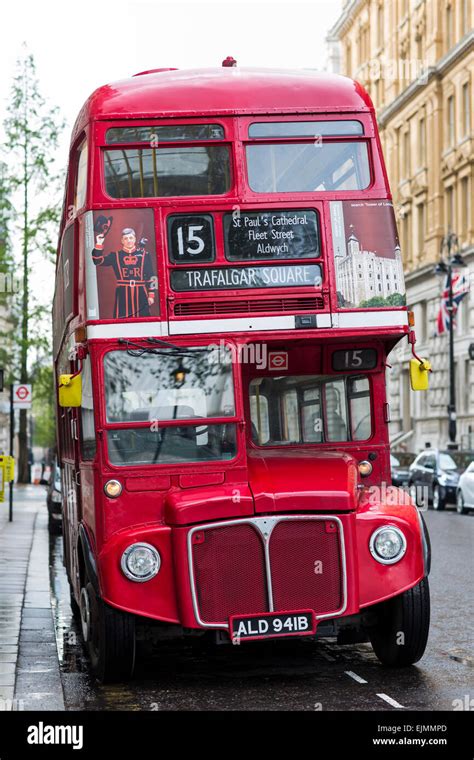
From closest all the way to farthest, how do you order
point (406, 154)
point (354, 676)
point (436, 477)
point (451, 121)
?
point (354, 676) → point (436, 477) → point (451, 121) → point (406, 154)

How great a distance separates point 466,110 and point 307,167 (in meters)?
47.4

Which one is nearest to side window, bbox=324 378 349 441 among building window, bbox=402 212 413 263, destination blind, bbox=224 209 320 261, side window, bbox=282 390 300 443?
side window, bbox=282 390 300 443

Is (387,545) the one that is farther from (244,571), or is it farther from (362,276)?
(362,276)

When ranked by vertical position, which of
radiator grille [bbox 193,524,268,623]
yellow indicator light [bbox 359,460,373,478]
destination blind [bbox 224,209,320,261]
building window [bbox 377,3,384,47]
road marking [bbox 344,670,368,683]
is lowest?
road marking [bbox 344,670,368,683]

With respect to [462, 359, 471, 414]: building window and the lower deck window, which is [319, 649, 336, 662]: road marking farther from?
[462, 359, 471, 414]: building window

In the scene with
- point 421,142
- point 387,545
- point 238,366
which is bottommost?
point 387,545

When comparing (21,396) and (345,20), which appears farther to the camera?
(345,20)

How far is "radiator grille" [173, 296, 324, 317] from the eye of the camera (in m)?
9.48

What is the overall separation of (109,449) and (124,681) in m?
1.67

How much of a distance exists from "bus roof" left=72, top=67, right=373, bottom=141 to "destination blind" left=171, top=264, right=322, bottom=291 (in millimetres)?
1202

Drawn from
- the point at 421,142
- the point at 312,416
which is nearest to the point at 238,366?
the point at 312,416

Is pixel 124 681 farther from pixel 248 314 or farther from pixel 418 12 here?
pixel 418 12

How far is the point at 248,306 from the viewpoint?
955 centimetres

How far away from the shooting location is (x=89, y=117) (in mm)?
9805
